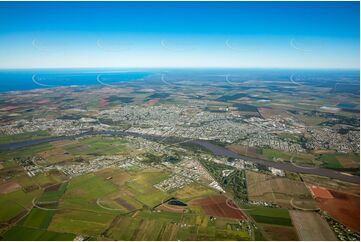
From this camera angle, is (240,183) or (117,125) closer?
(240,183)

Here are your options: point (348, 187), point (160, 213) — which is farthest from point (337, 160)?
point (160, 213)

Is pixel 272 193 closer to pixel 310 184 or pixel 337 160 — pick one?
pixel 310 184

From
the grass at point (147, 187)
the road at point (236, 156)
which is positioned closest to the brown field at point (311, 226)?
the road at point (236, 156)

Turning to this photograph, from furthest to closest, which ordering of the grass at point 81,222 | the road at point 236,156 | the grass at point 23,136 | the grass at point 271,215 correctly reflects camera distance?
the grass at point 23,136
the road at point 236,156
the grass at point 271,215
the grass at point 81,222

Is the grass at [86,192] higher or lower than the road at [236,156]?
higher

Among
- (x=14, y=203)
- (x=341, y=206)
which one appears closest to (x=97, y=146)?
(x=14, y=203)

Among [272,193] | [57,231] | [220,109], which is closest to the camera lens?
[57,231]

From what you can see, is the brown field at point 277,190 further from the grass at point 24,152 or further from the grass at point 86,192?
the grass at point 24,152

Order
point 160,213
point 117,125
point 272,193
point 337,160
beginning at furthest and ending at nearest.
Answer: point 117,125
point 337,160
point 272,193
point 160,213
